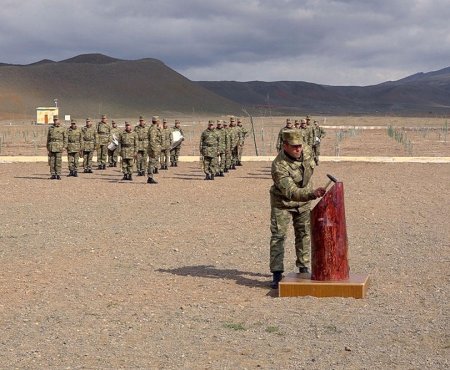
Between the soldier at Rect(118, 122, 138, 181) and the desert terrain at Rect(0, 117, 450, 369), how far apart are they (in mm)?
3913

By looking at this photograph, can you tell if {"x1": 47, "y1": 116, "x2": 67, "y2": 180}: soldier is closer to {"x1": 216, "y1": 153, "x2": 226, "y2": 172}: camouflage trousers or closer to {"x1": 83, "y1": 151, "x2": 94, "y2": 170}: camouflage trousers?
{"x1": 83, "y1": 151, "x2": 94, "y2": 170}: camouflage trousers

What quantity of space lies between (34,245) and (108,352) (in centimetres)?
563

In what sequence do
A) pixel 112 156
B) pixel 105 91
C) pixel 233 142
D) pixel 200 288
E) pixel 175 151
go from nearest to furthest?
pixel 200 288
pixel 233 142
pixel 175 151
pixel 112 156
pixel 105 91

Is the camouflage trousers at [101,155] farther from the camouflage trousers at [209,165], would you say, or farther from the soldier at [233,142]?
the camouflage trousers at [209,165]

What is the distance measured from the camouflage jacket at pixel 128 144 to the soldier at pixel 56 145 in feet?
4.82

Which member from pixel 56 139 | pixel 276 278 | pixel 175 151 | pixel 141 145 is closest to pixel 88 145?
pixel 56 139

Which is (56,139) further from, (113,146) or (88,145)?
(113,146)

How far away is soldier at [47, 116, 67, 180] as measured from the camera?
22.7 m

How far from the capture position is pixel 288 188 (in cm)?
870

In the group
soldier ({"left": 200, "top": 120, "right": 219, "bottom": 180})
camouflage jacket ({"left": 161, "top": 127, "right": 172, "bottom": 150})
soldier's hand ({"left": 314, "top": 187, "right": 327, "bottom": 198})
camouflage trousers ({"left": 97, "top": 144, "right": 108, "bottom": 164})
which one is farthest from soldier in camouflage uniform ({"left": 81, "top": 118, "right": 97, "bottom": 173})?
soldier's hand ({"left": 314, "top": 187, "right": 327, "bottom": 198})

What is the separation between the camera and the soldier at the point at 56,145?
2272 cm

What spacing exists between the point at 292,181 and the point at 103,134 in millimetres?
18519

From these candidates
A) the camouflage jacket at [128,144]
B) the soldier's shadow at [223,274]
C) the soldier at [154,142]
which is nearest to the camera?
the soldier's shadow at [223,274]

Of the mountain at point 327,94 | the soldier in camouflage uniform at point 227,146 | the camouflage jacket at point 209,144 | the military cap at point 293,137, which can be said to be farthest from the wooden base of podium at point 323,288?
the mountain at point 327,94
